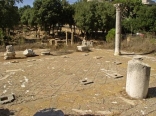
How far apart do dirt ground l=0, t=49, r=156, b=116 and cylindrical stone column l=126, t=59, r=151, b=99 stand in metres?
0.27

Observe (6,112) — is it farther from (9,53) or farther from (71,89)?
(9,53)

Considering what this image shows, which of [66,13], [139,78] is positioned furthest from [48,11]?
[139,78]

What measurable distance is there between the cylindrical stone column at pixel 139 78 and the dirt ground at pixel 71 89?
10.5 inches

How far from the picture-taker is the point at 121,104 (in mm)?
6609

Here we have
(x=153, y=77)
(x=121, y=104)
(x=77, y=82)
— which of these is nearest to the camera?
(x=121, y=104)

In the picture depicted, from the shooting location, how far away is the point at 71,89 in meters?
8.11

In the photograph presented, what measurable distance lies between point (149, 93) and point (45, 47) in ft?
42.8

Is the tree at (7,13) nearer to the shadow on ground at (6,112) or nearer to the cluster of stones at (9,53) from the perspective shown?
the cluster of stones at (9,53)

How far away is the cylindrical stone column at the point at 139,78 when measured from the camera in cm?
693

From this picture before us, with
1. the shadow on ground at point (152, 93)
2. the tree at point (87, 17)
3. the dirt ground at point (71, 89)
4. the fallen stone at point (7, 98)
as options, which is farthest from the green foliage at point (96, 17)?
the fallen stone at point (7, 98)

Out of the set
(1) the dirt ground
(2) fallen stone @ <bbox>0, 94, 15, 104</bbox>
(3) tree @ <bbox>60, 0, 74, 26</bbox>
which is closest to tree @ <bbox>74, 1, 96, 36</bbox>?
(3) tree @ <bbox>60, 0, 74, 26</bbox>

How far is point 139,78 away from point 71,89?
2.64m

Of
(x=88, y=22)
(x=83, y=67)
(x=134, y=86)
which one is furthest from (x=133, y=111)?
(x=88, y=22)

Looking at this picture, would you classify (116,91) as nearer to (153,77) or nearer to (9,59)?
(153,77)
